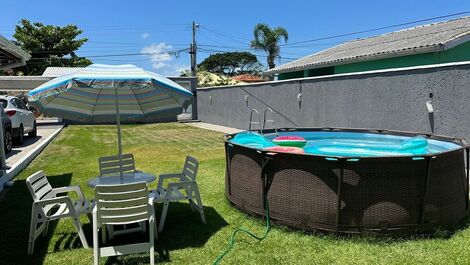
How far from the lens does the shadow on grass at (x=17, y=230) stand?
4.52 metres

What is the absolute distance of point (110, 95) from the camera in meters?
6.31

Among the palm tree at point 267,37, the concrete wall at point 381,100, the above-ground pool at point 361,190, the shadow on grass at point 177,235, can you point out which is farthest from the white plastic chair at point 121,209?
the palm tree at point 267,37

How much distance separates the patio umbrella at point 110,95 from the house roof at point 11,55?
190 centimetres

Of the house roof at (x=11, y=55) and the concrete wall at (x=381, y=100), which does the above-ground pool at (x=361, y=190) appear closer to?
the concrete wall at (x=381, y=100)

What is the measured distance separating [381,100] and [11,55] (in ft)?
30.0

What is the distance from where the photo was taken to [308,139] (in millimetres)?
9281

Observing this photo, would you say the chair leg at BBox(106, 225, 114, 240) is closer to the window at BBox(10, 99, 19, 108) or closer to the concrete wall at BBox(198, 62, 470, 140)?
the concrete wall at BBox(198, 62, 470, 140)

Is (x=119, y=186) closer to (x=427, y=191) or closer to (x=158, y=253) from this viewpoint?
(x=158, y=253)

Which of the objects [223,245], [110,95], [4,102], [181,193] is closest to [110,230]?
[181,193]

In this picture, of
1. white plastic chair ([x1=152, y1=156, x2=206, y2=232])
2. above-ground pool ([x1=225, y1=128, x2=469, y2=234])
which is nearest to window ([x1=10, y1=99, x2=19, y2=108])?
white plastic chair ([x1=152, y1=156, x2=206, y2=232])

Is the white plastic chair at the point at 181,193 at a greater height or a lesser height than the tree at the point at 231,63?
lesser

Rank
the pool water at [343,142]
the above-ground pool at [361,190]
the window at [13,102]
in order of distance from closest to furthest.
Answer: the above-ground pool at [361,190]
the pool water at [343,142]
the window at [13,102]

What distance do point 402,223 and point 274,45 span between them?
138 ft

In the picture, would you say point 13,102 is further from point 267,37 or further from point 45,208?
point 267,37
